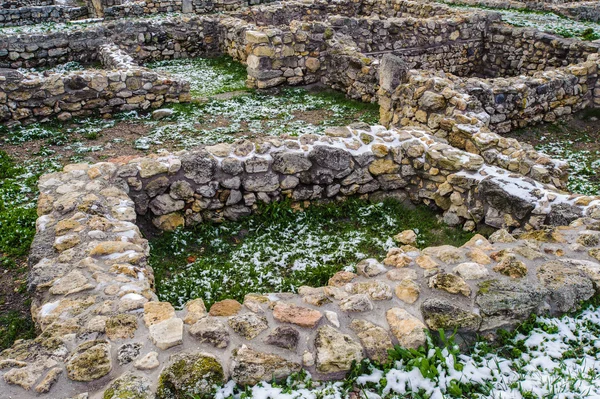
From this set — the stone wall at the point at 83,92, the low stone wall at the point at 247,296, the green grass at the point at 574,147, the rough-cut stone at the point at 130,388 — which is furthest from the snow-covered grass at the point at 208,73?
the rough-cut stone at the point at 130,388

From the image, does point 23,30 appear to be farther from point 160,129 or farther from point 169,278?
point 169,278

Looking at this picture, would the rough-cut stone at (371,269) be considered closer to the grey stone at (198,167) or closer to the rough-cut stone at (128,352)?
the rough-cut stone at (128,352)

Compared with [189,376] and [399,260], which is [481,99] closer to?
[399,260]

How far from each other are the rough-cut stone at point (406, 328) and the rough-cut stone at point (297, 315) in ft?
1.83

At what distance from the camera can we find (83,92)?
10.6 m

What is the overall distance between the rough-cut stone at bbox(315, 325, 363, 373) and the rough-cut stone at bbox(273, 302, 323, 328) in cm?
11

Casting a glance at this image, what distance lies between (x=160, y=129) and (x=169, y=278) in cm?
510

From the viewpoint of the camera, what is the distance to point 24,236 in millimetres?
6543

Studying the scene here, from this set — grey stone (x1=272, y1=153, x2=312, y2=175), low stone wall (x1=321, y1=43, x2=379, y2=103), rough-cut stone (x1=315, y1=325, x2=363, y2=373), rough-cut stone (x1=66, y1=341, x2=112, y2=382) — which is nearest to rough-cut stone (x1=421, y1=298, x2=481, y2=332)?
rough-cut stone (x1=315, y1=325, x2=363, y2=373)

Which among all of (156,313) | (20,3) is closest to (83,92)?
(156,313)

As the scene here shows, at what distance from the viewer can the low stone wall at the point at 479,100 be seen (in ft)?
28.2

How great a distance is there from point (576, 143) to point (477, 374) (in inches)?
332

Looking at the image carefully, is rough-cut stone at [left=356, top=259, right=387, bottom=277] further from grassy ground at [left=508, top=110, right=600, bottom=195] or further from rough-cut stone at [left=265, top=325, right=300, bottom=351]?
grassy ground at [left=508, top=110, right=600, bottom=195]

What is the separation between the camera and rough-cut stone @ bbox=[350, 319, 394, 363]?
357 centimetres
